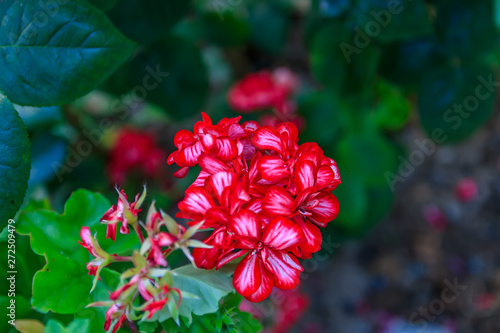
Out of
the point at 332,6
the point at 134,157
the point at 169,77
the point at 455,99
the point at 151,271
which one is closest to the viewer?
the point at 151,271

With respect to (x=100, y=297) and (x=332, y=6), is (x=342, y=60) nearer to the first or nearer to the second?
(x=332, y=6)

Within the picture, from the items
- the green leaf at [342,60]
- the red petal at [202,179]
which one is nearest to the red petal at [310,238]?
the red petal at [202,179]

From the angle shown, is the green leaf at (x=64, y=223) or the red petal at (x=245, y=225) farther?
the green leaf at (x=64, y=223)

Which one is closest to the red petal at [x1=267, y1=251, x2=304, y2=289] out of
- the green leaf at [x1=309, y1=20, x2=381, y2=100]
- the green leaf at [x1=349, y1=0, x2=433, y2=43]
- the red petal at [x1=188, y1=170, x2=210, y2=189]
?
the red petal at [x1=188, y1=170, x2=210, y2=189]

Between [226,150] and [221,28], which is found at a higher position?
[226,150]

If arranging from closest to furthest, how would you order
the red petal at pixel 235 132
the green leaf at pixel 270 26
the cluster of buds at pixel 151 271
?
the cluster of buds at pixel 151 271 → the red petal at pixel 235 132 → the green leaf at pixel 270 26

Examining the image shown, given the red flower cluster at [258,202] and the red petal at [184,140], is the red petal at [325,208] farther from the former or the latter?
the red petal at [184,140]

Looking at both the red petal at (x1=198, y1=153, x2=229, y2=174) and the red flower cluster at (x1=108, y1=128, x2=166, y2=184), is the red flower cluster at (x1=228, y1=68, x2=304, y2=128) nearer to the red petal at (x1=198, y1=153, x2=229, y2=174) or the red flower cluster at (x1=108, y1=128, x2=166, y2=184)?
the red flower cluster at (x1=108, y1=128, x2=166, y2=184)

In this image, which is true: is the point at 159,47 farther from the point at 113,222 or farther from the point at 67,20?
the point at 113,222

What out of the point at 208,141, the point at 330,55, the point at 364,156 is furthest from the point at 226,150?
the point at 364,156
